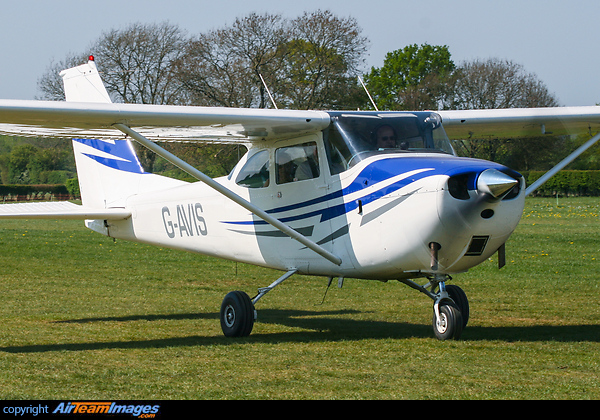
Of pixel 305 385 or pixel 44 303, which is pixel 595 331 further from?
pixel 44 303

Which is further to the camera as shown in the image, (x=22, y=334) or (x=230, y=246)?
(x=230, y=246)

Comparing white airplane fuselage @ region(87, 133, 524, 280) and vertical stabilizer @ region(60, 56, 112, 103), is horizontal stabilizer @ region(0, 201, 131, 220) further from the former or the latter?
vertical stabilizer @ region(60, 56, 112, 103)

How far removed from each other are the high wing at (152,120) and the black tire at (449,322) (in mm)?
2524

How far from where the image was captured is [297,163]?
8.95 m

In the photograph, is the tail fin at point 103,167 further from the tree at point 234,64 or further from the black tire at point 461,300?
the tree at point 234,64

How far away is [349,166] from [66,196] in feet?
188

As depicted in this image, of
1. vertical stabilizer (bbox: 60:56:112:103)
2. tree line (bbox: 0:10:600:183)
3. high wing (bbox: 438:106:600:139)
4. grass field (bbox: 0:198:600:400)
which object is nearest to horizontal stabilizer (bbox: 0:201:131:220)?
grass field (bbox: 0:198:600:400)

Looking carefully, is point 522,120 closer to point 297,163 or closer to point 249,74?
point 297,163

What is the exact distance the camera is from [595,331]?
9.02m

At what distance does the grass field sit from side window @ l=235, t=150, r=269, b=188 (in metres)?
1.98

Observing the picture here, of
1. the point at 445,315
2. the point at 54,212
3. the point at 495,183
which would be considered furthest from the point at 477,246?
the point at 54,212
